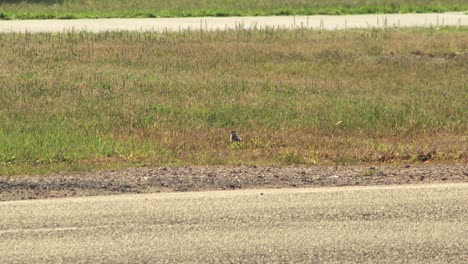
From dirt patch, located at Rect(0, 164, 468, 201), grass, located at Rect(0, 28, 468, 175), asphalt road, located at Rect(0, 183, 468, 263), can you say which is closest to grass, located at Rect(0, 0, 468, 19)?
grass, located at Rect(0, 28, 468, 175)

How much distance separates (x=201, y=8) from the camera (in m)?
37.3

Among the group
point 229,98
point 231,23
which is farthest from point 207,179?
point 231,23

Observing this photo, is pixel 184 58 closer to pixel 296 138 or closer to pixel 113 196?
pixel 296 138

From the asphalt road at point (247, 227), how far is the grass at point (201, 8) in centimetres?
2534

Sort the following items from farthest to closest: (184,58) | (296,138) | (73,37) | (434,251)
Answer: (73,37) < (184,58) < (296,138) < (434,251)

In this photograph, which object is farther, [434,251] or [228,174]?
[228,174]

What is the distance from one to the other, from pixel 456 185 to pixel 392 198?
102cm

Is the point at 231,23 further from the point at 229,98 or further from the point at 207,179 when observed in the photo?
the point at 207,179

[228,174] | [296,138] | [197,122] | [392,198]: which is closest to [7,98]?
[197,122]

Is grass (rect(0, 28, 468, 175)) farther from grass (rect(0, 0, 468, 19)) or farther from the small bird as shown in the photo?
grass (rect(0, 0, 468, 19))

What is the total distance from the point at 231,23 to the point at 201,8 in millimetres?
6782

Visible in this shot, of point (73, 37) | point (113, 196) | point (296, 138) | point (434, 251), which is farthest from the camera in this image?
point (73, 37)

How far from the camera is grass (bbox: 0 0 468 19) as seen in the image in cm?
3438

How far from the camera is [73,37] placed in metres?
24.1
